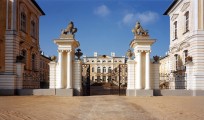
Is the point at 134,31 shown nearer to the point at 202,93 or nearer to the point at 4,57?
the point at 202,93

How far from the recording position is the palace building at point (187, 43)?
68.7ft

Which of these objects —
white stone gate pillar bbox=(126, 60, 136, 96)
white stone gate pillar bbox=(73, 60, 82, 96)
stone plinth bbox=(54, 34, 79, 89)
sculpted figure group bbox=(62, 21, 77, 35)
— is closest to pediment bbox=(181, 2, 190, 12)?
white stone gate pillar bbox=(126, 60, 136, 96)

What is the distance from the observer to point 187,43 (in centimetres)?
2452

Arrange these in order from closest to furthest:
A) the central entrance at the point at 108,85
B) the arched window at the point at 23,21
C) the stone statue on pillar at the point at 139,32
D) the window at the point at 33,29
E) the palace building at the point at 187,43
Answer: the stone statue on pillar at the point at 139,32, the palace building at the point at 187,43, the central entrance at the point at 108,85, the arched window at the point at 23,21, the window at the point at 33,29

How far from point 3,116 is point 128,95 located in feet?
37.5

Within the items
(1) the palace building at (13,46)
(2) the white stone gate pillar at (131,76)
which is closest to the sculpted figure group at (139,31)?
(2) the white stone gate pillar at (131,76)

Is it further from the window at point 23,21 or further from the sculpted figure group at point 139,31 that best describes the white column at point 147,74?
the window at point 23,21

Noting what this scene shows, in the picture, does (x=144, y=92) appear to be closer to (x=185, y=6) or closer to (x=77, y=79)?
(x=77, y=79)

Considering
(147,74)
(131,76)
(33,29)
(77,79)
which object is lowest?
(77,79)

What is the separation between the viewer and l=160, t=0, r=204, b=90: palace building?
20941 mm

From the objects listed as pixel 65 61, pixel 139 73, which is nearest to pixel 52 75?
pixel 65 61

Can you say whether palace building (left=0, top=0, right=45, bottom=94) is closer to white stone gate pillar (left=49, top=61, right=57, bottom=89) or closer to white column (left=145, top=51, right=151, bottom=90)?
white stone gate pillar (left=49, top=61, right=57, bottom=89)

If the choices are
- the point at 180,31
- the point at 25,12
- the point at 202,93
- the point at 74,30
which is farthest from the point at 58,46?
the point at 180,31

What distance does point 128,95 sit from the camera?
1983 centimetres
